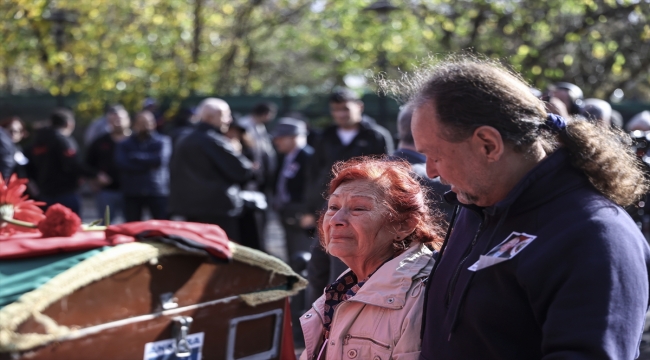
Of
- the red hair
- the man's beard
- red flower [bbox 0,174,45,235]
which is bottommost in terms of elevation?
red flower [bbox 0,174,45,235]

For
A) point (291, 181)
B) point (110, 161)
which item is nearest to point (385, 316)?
point (291, 181)

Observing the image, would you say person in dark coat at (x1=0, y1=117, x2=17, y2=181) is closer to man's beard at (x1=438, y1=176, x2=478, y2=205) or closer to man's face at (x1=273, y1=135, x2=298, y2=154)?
man's face at (x1=273, y1=135, x2=298, y2=154)

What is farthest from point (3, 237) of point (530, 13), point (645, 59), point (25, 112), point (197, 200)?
point (25, 112)

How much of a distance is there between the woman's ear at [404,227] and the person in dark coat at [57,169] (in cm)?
629

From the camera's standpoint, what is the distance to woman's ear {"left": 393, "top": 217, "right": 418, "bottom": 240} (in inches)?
105

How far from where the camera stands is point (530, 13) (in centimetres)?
1234

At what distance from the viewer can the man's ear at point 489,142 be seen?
1934 millimetres

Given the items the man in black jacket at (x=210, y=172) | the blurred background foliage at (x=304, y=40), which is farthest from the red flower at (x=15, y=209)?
the blurred background foliage at (x=304, y=40)

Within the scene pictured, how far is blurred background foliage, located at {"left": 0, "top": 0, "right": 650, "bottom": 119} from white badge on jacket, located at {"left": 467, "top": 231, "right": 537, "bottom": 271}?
29.5 ft

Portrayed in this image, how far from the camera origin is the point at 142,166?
28.0 ft

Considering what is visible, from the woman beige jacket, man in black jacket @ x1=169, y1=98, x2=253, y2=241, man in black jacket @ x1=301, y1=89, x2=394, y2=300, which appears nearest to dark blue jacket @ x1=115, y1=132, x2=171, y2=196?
man in black jacket @ x1=169, y1=98, x2=253, y2=241

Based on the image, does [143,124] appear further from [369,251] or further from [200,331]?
[200,331]

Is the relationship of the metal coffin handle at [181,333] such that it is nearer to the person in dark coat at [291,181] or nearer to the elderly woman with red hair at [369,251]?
the elderly woman with red hair at [369,251]

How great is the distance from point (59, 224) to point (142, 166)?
20.5 ft
